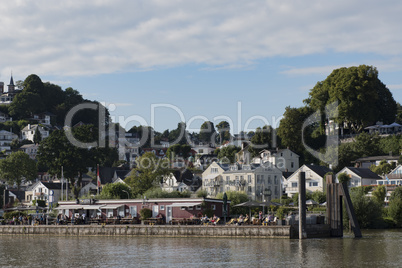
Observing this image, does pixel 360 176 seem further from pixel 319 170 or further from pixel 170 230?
pixel 170 230

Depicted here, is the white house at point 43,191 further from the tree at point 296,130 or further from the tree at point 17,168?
the tree at point 296,130

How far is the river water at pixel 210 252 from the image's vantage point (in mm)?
36062

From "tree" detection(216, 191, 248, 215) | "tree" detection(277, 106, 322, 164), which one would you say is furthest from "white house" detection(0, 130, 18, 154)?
"tree" detection(216, 191, 248, 215)

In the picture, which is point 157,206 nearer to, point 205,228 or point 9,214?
point 205,228

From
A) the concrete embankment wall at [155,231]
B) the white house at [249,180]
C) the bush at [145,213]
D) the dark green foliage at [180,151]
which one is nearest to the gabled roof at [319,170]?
the white house at [249,180]

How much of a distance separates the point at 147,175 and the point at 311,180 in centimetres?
2478

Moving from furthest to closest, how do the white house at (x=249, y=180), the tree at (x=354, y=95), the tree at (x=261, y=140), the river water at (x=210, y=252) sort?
the tree at (x=261, y=140) → the tree at (x=354, y=95) → the white house at (x=249, y=180) → the river water at (x=210, y=252)

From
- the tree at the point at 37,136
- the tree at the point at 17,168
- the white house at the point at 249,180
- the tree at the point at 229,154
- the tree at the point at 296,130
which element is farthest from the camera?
the tree at the point at 37,136

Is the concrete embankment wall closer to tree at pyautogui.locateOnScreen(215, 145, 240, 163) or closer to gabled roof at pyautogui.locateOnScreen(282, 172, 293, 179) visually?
gabled roof at pyautogui.locateOnScreen(282, 172, 293, 179)

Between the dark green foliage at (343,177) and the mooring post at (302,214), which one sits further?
the dark green foliage at (343,177)

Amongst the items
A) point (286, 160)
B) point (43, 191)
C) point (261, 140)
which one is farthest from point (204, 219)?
point (43, 191)

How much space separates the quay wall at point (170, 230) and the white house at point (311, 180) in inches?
1683

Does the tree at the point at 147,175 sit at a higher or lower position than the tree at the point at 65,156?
lower

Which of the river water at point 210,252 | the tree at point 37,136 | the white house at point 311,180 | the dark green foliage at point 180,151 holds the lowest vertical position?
the river water at point 210,252
